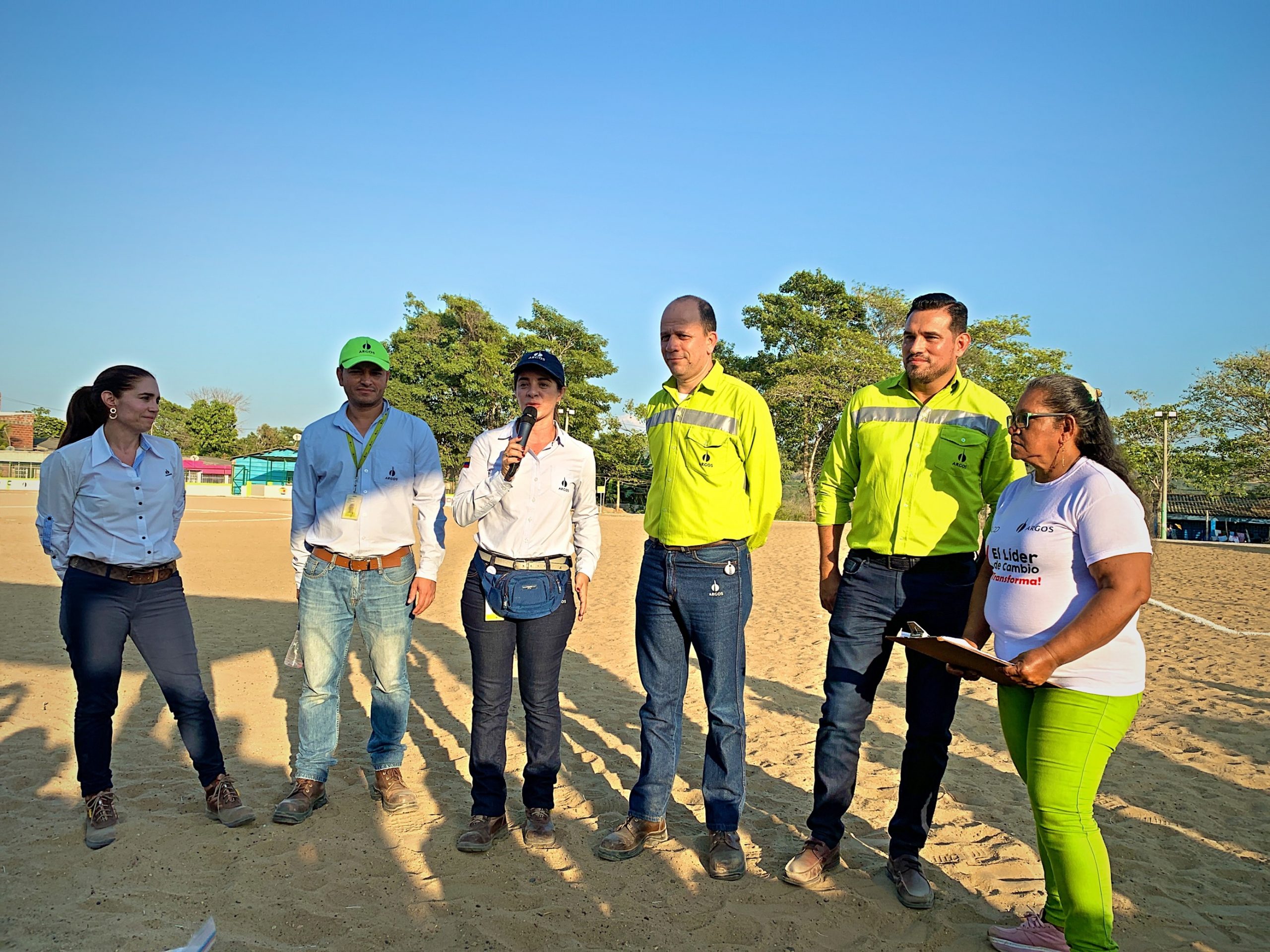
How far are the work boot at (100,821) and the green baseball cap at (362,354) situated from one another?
2172 mm

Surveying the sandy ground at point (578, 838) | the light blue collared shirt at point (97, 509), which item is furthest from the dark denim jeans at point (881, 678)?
the light blue collared shirt at point (97, 509)

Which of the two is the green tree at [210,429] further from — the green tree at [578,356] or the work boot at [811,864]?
the work boot at [811,864]

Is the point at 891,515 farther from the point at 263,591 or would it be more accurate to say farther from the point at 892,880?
the point at 263,591

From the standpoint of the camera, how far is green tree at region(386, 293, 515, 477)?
51625mm

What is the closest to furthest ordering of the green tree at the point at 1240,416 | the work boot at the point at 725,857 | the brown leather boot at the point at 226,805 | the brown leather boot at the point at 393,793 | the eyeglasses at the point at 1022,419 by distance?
the eyeglasses at the point at 1022,419
the work boot at the point at 725,857
the brown leather boot at the point at 226,805
the brown leather boot at the point at 393,793
the green tree at the point at 1240,416

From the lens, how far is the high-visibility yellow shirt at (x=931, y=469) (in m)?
3.39

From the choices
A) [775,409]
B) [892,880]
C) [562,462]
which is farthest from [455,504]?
[775,409]

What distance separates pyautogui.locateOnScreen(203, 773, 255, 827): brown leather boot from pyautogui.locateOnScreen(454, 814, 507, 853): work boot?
99cm

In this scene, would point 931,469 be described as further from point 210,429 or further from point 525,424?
point 210,429

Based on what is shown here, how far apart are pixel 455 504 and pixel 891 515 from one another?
1878 millimetres

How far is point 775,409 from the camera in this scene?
4347 cm

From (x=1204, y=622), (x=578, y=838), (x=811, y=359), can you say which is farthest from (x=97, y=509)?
(x=811, y=359)

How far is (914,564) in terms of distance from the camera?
3393 millimetres

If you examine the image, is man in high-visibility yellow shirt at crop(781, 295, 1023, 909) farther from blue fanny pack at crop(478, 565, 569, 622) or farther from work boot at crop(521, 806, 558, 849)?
blue fanny pack at crop(478, 565, 569, 622)
